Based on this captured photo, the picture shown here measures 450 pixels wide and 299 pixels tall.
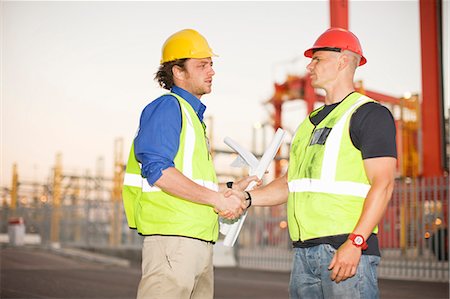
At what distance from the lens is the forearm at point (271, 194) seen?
377 cm

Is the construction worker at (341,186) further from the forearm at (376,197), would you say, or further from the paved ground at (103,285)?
the paved ground at (103,285)

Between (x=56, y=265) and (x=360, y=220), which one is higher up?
(x=360, y=220)

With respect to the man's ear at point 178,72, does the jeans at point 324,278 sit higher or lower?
lower

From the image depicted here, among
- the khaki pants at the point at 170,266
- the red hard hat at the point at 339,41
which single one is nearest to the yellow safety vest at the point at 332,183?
the red hard hat at the point at 339,41

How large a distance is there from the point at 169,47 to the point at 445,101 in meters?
16.1

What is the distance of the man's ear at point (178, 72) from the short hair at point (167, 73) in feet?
0.04

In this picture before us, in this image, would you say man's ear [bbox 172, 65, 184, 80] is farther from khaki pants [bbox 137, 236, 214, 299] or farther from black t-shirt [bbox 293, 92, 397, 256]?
black t-shirt [bbox 293, 92, 397, 256]

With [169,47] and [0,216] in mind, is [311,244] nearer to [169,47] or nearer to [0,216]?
[169,47]

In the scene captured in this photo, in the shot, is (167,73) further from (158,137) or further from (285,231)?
(285,231)

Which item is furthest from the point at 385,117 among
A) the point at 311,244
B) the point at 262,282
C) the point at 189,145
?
the point at 262,282

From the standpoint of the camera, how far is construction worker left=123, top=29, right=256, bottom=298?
3211 millimetres

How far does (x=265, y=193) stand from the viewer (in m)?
3.78

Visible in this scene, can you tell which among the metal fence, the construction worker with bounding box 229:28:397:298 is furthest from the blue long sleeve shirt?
the metal fence

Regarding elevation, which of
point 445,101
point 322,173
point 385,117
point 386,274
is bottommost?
point 386,274
